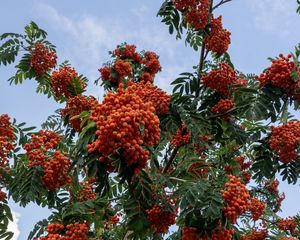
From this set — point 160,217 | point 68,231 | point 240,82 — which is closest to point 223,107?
point 240,82

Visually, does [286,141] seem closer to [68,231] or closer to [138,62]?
[68,231]

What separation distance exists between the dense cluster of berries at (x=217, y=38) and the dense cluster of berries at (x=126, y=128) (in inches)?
143

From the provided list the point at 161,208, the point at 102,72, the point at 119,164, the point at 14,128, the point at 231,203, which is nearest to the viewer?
the point at 119,164

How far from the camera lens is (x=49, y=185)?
5504 mm

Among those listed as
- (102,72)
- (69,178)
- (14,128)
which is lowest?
(69,178)

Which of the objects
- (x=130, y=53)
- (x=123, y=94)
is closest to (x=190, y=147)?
(x=130, y=53)

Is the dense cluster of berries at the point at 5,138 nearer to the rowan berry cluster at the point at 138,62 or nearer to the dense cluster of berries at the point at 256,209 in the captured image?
the rowan berry cluster at the point at 138,62

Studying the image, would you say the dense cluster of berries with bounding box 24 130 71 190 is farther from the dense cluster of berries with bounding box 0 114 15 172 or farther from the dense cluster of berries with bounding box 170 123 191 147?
Result: the dense cluster of berries with bounding box 170 123 191 147

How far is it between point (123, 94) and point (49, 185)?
6.41 ft

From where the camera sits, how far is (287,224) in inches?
408

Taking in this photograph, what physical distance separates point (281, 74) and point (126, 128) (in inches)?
113

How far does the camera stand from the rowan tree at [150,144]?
4.21 metres

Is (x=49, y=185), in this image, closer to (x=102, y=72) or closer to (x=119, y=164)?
(x=119, y=164)

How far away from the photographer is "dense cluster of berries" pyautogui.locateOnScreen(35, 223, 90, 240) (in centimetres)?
495
